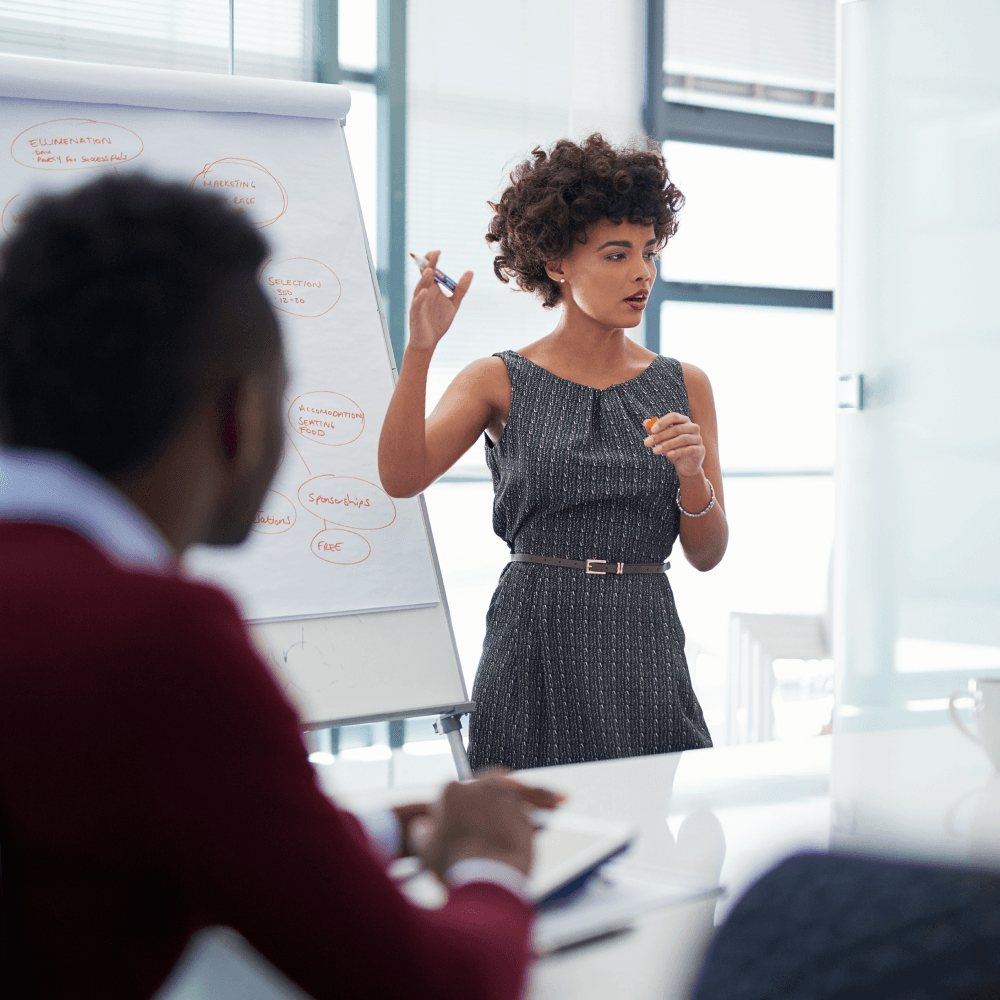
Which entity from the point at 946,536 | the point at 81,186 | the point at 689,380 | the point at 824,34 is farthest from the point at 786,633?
the point at 81,186

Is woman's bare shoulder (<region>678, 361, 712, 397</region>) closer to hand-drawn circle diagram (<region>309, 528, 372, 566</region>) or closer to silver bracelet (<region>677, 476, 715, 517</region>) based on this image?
silver bracelet (<region>677, 476, 715, 517</region>)

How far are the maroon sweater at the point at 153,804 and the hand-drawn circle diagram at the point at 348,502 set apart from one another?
1.20 meters

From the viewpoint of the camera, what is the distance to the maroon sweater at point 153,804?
424 millimetres

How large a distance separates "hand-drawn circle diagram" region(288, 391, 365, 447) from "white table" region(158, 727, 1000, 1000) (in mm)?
824

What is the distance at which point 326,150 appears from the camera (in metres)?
1.85

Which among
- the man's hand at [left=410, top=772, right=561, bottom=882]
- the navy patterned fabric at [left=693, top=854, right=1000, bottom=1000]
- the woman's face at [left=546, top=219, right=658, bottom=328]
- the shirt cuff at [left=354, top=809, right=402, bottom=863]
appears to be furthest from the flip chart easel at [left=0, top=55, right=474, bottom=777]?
the navy patterned fabric at [left=693, top=854, right=1000, bottom=1000]

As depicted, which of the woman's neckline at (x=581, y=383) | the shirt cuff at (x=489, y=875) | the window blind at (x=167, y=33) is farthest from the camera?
the window blind at (x=167, y=33)

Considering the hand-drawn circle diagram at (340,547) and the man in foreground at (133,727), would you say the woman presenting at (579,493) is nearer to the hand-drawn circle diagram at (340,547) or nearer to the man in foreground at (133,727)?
the hand-drawn circle diagram at (340,547)

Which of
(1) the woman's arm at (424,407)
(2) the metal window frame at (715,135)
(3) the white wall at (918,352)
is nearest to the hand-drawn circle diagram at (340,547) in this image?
(1) the woman's arm at (424,407)

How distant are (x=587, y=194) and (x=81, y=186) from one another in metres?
1.10

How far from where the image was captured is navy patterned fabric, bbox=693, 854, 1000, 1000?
211 millimetres

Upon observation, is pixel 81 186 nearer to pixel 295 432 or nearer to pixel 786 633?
pixel 295 432

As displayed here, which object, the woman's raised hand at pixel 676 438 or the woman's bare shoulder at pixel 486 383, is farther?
the woman's bare shoulder at pixel 486 383

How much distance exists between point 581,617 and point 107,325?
3.49ft
